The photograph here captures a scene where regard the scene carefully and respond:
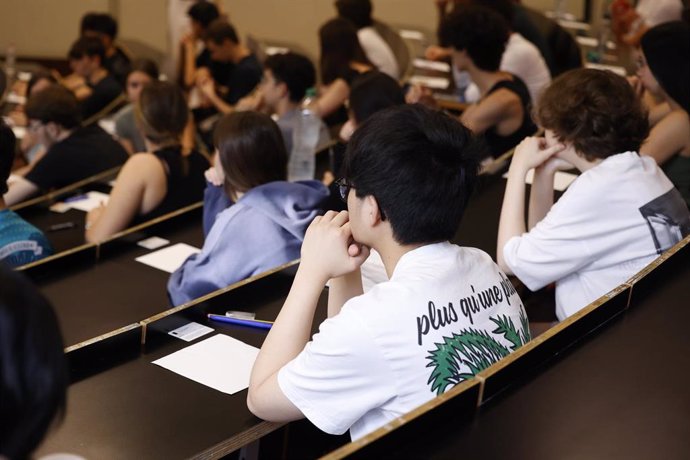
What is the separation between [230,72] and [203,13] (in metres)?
0.62

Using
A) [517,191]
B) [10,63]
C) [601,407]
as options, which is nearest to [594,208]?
[517,191]

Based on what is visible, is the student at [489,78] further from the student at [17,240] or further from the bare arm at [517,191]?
the student at [17,240]

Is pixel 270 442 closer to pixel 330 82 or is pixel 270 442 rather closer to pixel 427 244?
pixel 427 244

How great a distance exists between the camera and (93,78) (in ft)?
19.7

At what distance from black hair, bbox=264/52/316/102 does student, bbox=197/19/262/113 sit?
1.33 m

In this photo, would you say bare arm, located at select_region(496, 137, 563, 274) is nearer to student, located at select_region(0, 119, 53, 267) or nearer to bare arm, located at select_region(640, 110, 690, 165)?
bare arm, located at select_region(640, 110, 690, 165)

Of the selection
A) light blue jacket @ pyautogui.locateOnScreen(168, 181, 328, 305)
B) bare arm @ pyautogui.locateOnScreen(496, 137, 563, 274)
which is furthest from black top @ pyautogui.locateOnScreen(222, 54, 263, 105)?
bare arm @ pyautogui.locateOnScreen(496, 137, 563, 274)

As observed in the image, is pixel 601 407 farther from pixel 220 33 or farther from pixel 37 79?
pixel 220 33

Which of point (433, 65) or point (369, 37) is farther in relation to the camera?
point (433, 65)

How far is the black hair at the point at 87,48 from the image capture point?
236 inches

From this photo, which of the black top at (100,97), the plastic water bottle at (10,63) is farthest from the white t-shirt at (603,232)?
the plastic water bottle at (10,63)

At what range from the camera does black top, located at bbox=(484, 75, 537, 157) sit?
403cm

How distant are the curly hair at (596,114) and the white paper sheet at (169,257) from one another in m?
1.20

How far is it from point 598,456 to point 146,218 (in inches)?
91.6
